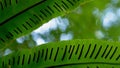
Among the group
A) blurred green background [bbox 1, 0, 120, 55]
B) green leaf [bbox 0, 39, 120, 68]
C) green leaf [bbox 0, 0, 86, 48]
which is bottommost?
blurred green background [bbox 1, 0, 120, 55]

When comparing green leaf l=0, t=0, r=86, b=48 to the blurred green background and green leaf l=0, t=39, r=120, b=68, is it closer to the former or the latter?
green leaf l=0, t=39, r=120, b=68

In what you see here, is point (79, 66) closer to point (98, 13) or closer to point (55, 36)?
point (55, 36)

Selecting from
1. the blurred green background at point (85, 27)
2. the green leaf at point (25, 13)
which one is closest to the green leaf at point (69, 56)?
the green leaf at point (25, 13)

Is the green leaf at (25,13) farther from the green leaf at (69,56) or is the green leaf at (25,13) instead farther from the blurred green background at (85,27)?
the blurred green background at (85,27)

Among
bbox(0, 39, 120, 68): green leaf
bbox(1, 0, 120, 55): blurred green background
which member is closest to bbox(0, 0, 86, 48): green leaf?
bbox(0, 39, 120, 68): green leaf

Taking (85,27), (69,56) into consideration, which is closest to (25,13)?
(69,56)

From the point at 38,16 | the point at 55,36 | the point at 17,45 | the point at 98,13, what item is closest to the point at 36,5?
the point at 38,16

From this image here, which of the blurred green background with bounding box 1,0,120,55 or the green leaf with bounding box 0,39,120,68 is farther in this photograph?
the blurred green background with bounding box 1,0,120,55

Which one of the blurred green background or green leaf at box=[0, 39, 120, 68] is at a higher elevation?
green leaf at box=[0, 39, 120, 68]
